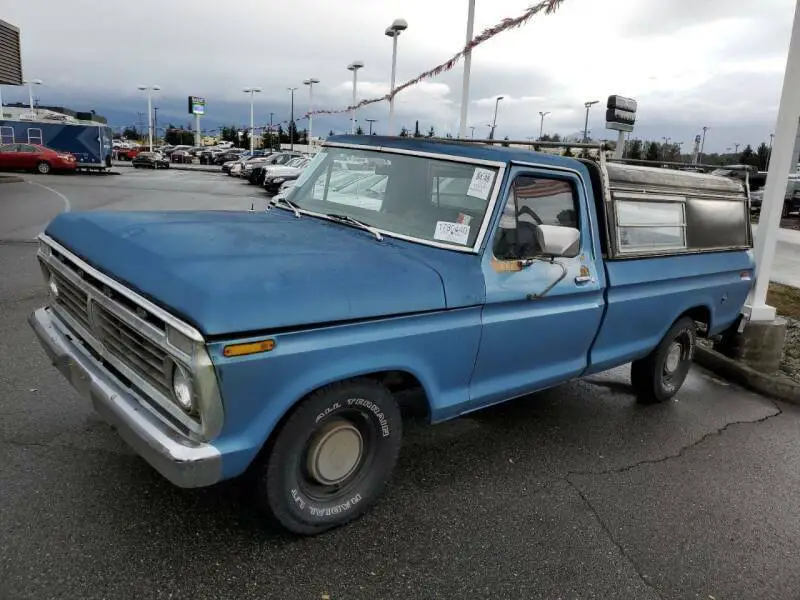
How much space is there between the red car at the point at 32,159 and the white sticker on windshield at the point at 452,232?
31895 mm

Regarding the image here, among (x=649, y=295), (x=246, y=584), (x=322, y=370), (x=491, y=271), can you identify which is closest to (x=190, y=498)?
(x=246, y=584)

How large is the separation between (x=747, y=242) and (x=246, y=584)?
→ 17.7 ft

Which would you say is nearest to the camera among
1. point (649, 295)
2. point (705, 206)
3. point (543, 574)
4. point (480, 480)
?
point (543, 574)

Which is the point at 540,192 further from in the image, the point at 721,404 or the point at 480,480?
the point at 721,404

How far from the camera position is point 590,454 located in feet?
13.8

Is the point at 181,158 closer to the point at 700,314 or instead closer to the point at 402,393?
the point at 700,314

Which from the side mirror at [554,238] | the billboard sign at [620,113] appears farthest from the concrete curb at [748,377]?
the side mirror at [554,238]

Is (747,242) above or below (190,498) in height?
above

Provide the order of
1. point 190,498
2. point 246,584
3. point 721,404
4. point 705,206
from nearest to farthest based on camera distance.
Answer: point 246,584
point 190,498
point 705,206
point 721,404

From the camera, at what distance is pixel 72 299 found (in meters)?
3.25

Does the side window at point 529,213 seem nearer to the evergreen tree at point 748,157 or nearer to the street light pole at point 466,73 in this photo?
the street light pole at point 466,73

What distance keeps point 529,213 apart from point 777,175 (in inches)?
163

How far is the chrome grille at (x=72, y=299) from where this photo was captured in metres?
3.10

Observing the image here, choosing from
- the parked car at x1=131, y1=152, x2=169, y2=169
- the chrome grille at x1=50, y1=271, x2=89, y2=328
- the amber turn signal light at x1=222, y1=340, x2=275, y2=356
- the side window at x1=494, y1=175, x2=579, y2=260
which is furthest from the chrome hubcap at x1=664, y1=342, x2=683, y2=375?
the parked car at x1=131, y1=152, x2=169, y2=169
